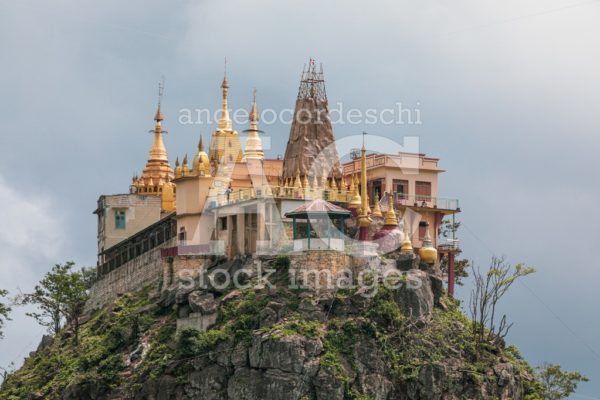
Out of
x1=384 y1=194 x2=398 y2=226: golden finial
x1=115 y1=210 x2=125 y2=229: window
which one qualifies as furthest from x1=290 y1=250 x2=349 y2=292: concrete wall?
x1=115 y1=210 x2=125 y2=229: window

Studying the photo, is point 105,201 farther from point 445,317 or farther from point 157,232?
point 445,317

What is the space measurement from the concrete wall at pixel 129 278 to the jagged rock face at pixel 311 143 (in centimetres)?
826

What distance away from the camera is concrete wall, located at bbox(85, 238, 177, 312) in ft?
346

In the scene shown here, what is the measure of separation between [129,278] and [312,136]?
1497 centimetres

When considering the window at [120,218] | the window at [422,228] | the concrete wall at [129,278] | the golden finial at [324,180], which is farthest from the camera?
the window at [120,218]

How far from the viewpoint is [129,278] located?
109438 mm

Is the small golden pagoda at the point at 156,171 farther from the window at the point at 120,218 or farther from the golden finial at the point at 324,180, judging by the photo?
the golden finial at the point at 324,180

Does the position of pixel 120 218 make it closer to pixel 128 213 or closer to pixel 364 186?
pixel 128 213

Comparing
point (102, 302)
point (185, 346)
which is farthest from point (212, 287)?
point (102, 302)

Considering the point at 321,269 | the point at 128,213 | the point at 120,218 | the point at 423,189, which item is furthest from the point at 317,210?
the point at 120,218

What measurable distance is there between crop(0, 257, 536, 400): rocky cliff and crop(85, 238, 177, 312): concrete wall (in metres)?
6.78

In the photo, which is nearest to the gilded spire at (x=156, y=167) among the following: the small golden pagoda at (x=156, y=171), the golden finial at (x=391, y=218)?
the small golden pagoda at (x=156, y=171)

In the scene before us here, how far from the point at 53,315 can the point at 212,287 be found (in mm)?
19843

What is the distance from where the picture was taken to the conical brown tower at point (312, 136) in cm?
10231
